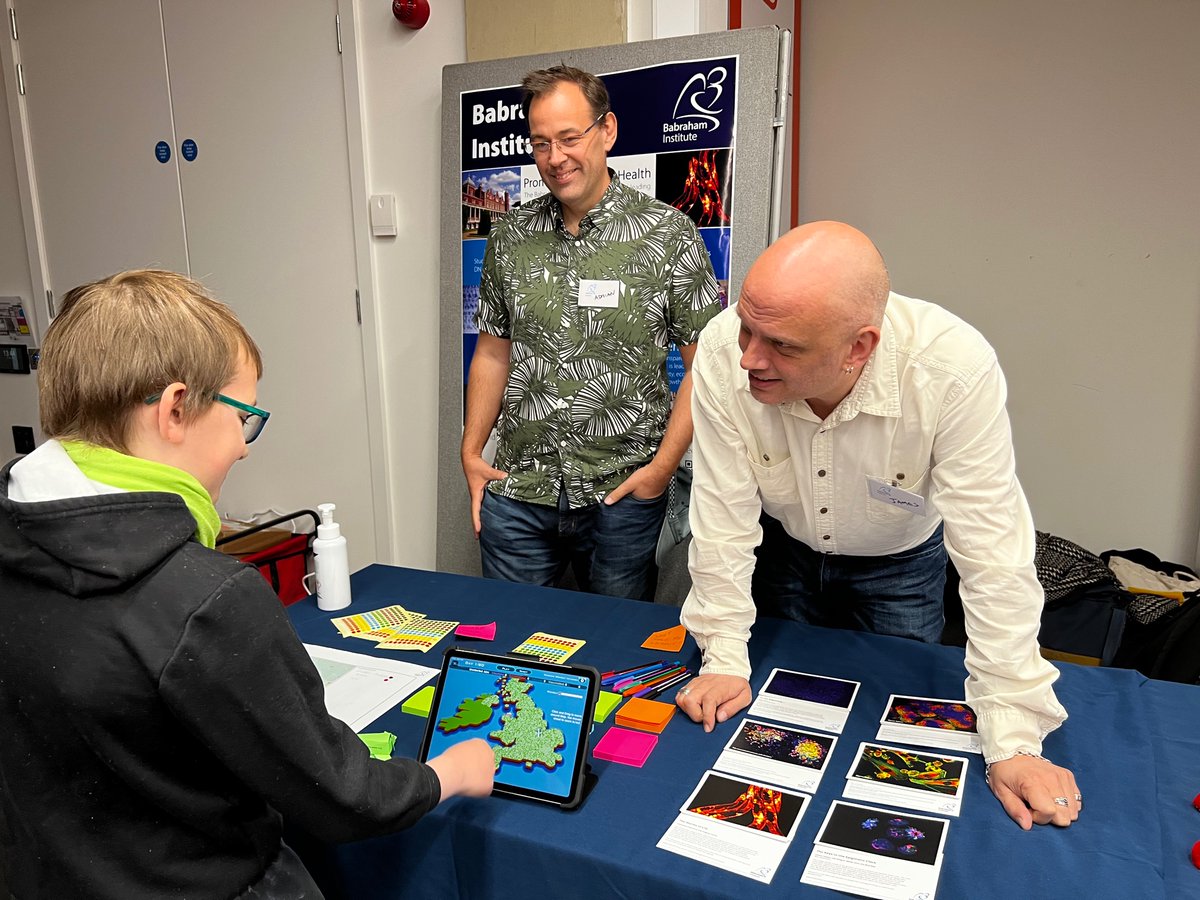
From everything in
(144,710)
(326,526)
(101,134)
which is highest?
(101,134)

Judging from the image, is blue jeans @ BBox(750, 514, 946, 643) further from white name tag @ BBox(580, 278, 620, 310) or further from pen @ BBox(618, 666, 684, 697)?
white name tag @ BBox(580, 278, 620, 310)

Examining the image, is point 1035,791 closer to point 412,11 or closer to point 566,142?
point 566,142

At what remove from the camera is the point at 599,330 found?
193cm

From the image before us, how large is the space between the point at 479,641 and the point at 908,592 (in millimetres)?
780

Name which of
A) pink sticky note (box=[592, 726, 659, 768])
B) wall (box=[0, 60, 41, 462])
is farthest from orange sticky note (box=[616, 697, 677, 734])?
wall (box=[0, 60, 41, 462])

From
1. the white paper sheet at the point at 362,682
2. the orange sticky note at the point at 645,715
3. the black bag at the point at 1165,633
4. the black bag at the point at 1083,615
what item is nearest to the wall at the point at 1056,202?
the black bag at the point at 1165,633

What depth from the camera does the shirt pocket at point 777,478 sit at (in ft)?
4.69

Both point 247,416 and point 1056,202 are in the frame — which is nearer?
point 247,416

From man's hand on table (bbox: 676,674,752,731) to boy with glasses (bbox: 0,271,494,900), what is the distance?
52 centimetres

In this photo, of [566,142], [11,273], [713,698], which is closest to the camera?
[713,698]

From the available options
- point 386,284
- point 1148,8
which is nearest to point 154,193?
point 386,284

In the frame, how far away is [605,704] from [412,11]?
2226mm

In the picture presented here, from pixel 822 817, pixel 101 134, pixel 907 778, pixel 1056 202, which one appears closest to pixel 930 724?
pixel 907 778

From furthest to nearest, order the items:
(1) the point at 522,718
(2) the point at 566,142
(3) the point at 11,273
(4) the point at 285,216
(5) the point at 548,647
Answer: (3) the point at 11,273
(4) the point at 285,216
(2) the point at 566,142
(5) the point at 548,647
(1) the point at 522,718
